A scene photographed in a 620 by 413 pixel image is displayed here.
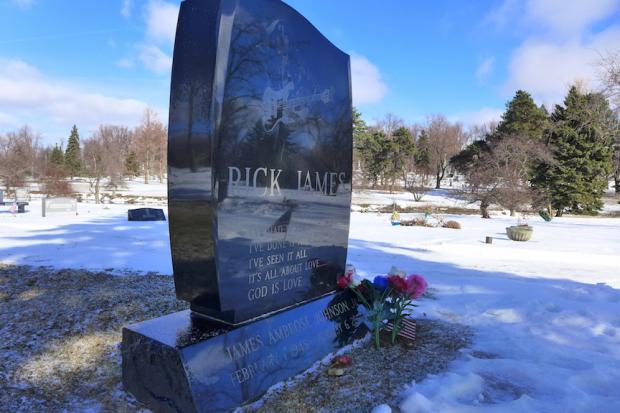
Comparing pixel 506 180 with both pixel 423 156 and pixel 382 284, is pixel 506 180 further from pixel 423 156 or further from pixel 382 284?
pixel 423 156

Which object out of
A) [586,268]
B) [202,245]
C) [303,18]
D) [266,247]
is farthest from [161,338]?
[586,268]

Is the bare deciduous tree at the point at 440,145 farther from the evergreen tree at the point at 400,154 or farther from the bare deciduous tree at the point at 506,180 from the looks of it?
the bare deciduous tree at the point at 506,180

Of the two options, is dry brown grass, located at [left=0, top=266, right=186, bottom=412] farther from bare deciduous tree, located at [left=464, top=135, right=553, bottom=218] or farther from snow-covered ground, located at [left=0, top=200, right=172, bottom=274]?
bare deciduous tree, located at [left=464, top=135, right=553, bottom=218]

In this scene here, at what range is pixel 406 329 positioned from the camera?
4352 mm

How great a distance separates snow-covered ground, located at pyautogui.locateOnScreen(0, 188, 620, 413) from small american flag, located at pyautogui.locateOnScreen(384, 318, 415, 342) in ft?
1.86

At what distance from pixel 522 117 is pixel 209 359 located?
4251 cm

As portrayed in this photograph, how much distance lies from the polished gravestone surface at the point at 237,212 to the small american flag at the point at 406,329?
0.76m

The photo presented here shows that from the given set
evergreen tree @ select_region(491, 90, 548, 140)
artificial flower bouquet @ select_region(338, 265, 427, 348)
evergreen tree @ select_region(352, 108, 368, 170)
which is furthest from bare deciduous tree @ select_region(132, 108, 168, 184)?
artificial flower bouquet @ select_region(338, 265, 427, 348)

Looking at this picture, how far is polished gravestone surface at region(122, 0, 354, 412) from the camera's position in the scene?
9.45ft

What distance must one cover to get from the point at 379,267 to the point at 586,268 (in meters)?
4.82

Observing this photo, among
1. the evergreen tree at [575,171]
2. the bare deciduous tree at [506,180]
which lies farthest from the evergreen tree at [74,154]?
the evergreen tree at [575,171]

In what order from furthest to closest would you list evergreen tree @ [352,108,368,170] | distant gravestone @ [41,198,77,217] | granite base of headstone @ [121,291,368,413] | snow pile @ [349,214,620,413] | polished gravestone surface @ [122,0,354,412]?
evergreen tree @ [352,108,368,170]
distant gravestone @ [41,198,77,217]
snow pile @ [349,214,620,413]
polished gravestone surface @ [122,0,354,412]
granite base of headstone @ [121,291,368,413]

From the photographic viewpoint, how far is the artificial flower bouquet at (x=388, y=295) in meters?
4.19

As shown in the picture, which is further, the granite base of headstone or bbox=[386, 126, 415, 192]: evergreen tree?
bbox=[386, 126, 415, 192]: evergreen tree
